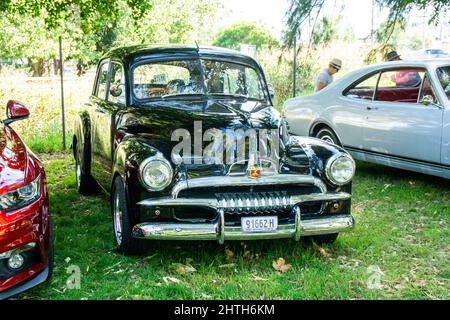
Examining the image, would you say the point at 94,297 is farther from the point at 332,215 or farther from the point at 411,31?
the point at 411,31

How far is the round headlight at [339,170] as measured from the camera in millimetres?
4672

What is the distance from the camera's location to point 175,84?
18.7ft

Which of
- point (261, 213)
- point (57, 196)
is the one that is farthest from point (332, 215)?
point (57, 196)

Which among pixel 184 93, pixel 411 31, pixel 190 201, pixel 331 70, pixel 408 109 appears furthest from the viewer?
pixel 331 70

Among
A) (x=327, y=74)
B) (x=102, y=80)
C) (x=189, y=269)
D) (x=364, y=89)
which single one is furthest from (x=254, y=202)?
(x=327, y=74)

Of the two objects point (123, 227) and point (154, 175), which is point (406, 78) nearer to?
point (154, 175)

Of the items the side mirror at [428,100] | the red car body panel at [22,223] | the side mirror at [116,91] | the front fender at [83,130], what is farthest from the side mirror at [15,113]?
the side mirror at [428,100]

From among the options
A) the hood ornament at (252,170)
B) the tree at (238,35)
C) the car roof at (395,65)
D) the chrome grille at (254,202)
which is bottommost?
the chrome grille at (254,202)

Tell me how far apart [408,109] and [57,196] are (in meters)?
4.33

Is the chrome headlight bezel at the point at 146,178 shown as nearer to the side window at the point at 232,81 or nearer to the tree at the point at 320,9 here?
the side window at the point at 232,81

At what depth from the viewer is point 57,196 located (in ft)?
23.2

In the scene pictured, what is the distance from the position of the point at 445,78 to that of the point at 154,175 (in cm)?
401

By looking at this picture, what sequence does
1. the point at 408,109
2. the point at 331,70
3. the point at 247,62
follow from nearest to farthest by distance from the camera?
the point at 247,62 → the point at 408,109 → the point at 331,70

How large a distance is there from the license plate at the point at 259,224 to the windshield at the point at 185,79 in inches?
69.1
